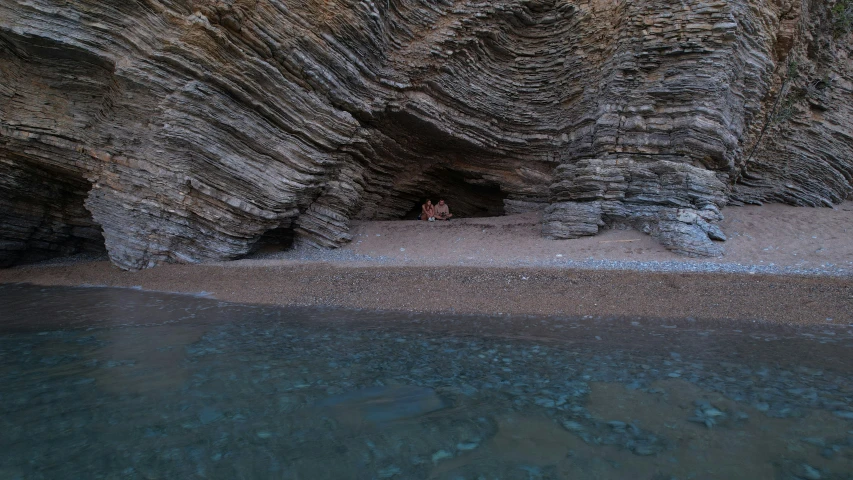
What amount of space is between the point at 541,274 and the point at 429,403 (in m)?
5.57

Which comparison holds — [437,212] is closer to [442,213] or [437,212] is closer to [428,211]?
[442,213]

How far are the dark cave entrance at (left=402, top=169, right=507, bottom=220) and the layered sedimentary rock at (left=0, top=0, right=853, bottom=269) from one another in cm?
70

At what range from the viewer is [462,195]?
56.2 ft

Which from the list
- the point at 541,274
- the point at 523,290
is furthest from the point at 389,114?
the point at 523,290

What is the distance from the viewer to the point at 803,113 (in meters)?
14.6

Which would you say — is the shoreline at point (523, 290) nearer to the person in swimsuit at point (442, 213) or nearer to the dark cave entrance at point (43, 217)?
the dark cave entrance at point (43, 217)

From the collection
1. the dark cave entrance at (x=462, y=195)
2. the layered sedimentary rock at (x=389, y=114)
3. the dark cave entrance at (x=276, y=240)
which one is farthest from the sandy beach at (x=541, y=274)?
the dark cave entrance at (x=462, y=195)

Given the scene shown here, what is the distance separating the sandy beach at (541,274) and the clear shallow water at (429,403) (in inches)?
51.4

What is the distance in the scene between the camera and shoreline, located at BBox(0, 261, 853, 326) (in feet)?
21.6

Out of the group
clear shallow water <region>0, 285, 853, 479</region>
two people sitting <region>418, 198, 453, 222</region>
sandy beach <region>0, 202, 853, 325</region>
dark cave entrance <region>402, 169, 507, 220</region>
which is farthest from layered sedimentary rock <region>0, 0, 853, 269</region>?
clear shallow water <region>0, 285, 853, 479</region>

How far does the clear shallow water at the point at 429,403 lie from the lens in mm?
2652

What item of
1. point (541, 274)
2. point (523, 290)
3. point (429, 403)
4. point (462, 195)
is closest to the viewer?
point (429, 403)

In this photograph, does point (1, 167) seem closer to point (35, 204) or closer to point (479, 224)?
point (35, 204)

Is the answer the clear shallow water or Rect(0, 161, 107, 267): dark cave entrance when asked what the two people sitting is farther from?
the clear shallow water
